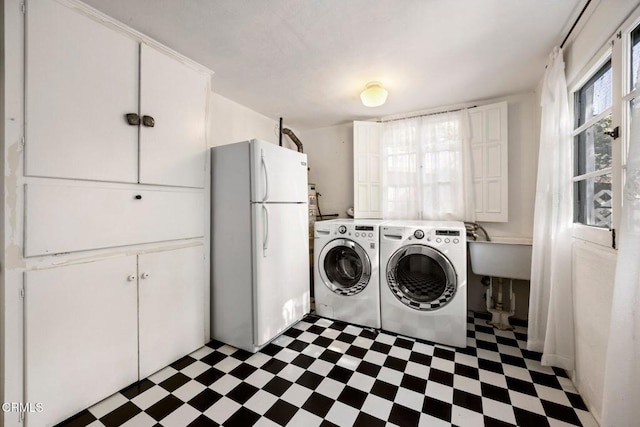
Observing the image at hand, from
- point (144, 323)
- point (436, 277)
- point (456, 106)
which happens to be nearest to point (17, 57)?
point (144, 323)

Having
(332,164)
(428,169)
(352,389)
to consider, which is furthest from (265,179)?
(428,169)

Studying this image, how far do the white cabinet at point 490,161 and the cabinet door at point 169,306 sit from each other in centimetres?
296

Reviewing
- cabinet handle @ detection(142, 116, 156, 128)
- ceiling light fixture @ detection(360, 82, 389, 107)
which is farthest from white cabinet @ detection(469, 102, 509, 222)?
cabinet handle @ detection(142, 116, 156, 128)

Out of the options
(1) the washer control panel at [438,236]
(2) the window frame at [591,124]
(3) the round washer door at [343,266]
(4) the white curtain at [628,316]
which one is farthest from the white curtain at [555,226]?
(3) the round washer door at [343,266]

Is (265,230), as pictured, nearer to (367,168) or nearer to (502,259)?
(367,168)

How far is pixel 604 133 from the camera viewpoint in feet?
4.49

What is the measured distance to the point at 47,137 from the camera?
1.29 metres

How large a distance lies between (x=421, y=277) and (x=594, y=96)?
1.70 meters

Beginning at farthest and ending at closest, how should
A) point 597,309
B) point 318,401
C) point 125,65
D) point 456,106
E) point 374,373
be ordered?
point 456,106 → point 374,373 → point 125,65 → point 318,401 → point 597,309

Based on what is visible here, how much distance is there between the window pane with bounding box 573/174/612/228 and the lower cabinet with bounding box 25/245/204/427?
9.13 feet

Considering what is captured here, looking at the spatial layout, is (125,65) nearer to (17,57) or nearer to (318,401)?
(17,57)

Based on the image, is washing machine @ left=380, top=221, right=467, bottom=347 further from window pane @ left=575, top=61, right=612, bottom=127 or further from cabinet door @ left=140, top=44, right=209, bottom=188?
cabinet door @ left=140, top=44, right=209, bottom=188

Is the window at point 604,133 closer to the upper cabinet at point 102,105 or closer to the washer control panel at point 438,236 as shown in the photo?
the washer control panel at point 438,236

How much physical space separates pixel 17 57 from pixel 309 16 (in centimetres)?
154
